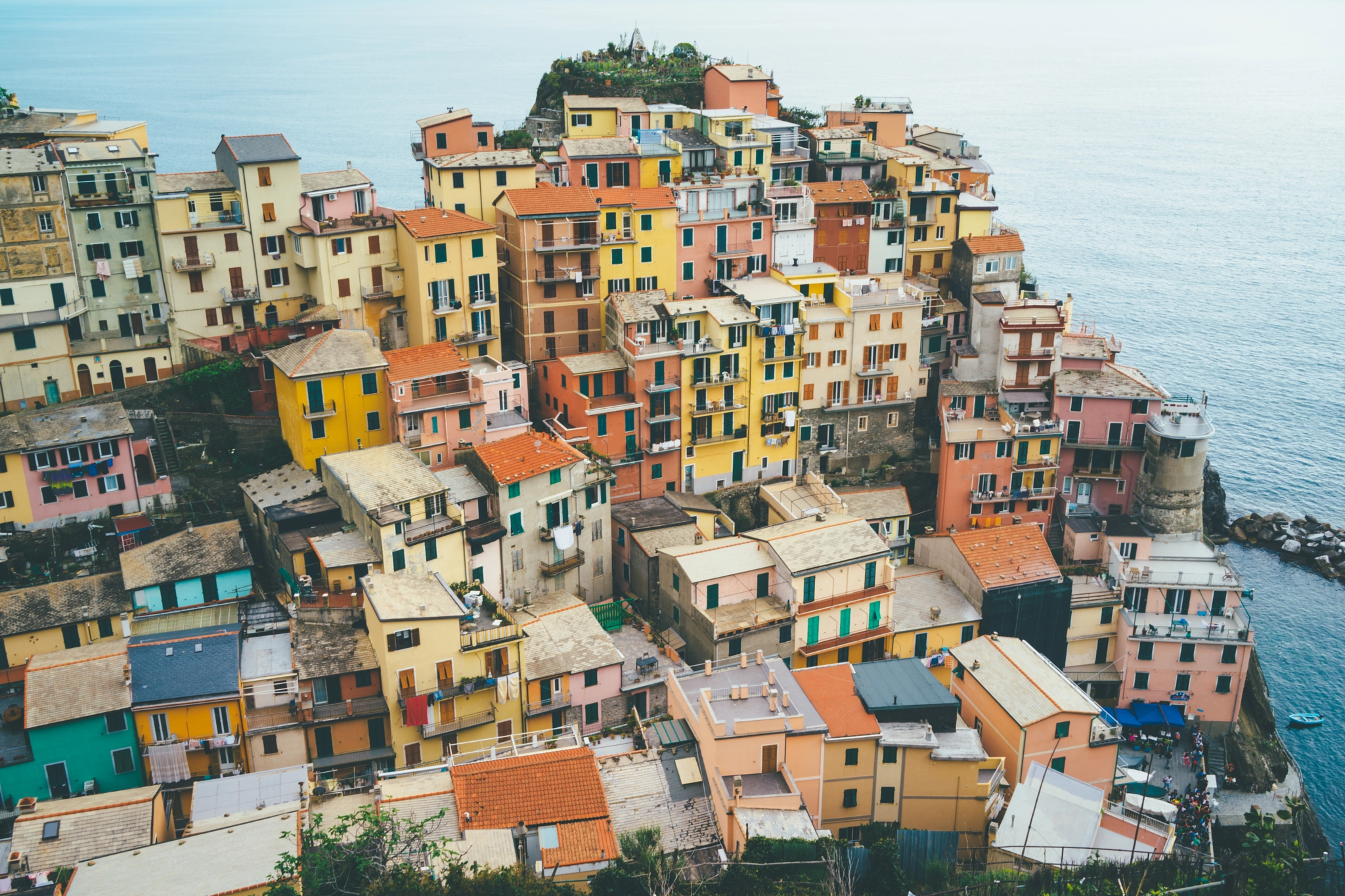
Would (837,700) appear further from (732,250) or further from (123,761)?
(732,250)

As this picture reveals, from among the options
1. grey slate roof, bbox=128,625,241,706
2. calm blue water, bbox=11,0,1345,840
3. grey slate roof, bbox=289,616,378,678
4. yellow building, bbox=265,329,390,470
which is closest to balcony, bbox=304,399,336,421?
yellow building, bbox=265,329,390,470

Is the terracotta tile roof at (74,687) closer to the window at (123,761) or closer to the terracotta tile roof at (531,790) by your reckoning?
the window at (123,761)

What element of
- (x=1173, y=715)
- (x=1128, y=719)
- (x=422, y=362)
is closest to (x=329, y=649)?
(x=422, y=362)

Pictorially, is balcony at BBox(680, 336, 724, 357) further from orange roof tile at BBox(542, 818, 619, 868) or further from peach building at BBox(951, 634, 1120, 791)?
orange roof tile at BBox(542, 818, 619, 868)

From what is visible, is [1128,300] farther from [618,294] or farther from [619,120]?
[618,294]

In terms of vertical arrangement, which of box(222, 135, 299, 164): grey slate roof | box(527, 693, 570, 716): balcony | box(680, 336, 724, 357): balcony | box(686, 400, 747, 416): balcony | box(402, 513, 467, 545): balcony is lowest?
box(527, 693, 570, 716): balcony

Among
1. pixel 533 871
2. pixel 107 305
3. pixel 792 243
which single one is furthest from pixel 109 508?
pixel 792 243

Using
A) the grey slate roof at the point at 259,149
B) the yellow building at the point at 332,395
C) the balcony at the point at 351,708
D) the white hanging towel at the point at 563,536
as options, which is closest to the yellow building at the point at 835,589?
the white hanging towel at the point at 563,536
